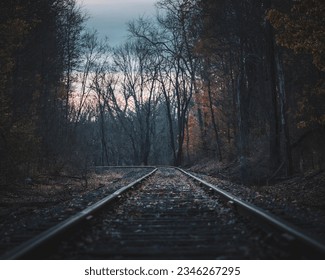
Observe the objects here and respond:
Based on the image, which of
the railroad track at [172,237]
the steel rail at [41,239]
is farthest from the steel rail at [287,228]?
the steel rail at [41,239]

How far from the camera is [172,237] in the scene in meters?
5.05

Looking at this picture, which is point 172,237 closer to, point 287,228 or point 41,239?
point 287,228

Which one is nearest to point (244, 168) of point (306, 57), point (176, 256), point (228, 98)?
point (306, 57)

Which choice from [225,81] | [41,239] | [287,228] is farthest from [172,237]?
[225,81]

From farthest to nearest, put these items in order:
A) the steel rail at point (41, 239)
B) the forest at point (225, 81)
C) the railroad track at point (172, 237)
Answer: the forest at point (225, 81) < the railroad track at point (172, 237) < the steel rail at point (41, 239)

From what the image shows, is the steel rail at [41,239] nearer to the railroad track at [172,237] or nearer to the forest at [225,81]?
the railroad track at [172,237]

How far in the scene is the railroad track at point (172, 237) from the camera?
4141 millimetres

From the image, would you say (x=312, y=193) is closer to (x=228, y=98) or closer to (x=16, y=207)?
(x=16, y=207)

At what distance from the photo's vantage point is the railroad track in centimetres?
414

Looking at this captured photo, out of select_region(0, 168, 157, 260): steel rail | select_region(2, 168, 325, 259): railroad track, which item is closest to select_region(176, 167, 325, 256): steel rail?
select_region(2, 168, 325, 259): railroad track

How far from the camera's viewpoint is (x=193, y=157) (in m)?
42.0

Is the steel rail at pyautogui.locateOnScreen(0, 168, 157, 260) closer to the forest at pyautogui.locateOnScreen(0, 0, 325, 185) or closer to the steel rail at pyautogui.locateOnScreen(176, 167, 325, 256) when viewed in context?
the steel rail at pyautogui.locateOnScreen(176, 167, 325, 256)

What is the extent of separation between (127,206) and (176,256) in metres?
4.25

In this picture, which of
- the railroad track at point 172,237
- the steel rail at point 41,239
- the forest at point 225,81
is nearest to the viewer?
the steel rail at point 41,239
